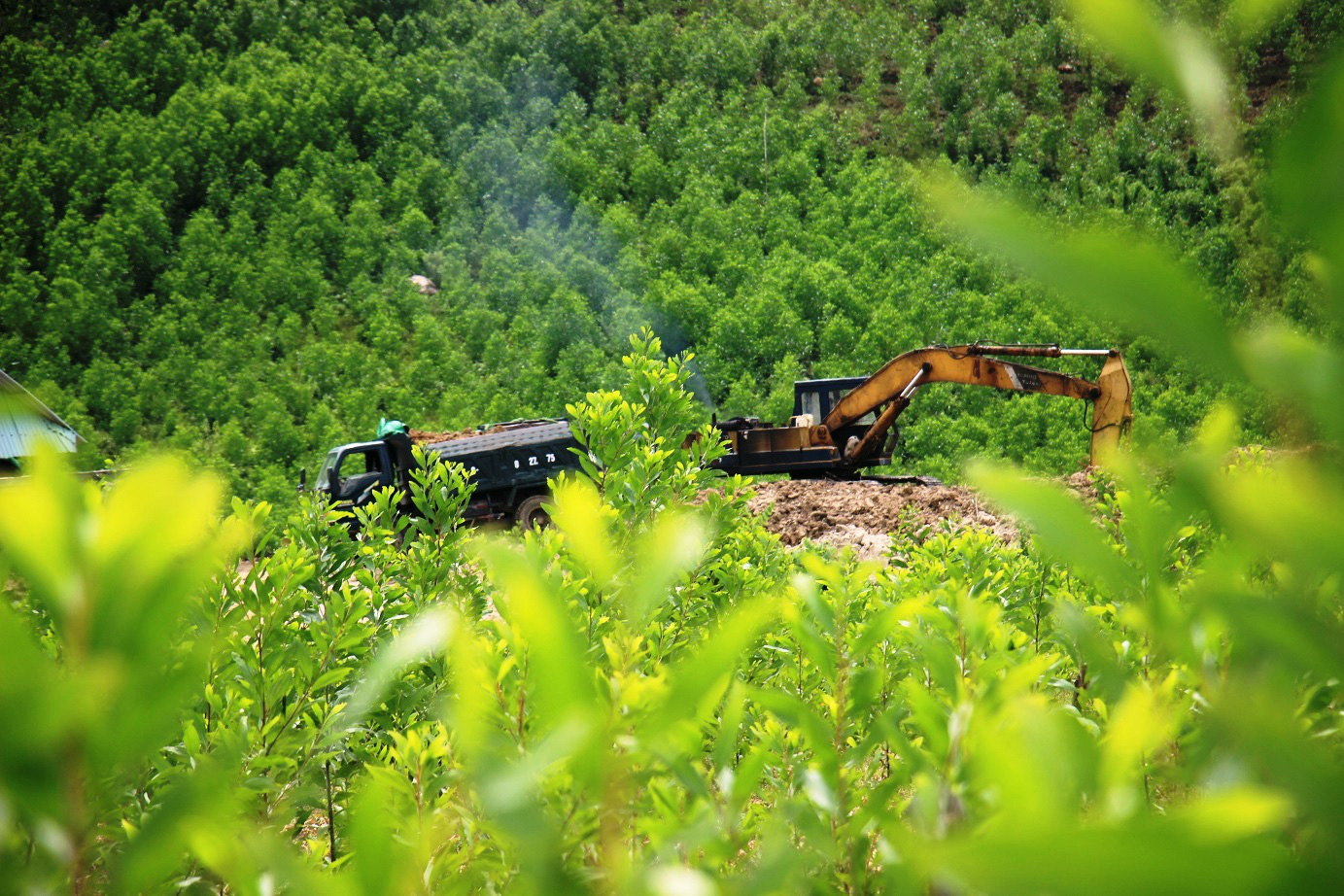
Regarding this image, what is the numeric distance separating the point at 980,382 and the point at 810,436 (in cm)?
203

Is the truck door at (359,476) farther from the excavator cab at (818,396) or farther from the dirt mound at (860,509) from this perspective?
the excavator cab at (818,396)

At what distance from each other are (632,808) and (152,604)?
1.05 feet

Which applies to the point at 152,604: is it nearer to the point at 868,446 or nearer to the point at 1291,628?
the point at 1291,628

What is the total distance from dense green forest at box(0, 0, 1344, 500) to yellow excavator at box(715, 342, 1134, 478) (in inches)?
139

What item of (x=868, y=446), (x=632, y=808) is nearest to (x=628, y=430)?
(x=632, y=808)

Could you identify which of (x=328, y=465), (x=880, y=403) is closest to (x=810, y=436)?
(x=880, y=403)

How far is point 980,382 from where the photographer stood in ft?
32.2

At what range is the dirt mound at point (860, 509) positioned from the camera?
8.71 metres

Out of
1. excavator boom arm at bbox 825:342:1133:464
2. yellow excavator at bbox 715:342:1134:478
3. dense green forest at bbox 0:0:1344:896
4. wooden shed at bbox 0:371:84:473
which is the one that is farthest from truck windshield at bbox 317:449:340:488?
wooden shed at bbox 0:371:84:473

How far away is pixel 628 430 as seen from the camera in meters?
2.27

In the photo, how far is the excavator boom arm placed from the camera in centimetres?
901

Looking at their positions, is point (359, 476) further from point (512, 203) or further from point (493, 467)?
point (512, 203)

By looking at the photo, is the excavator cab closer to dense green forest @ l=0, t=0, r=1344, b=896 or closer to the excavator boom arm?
the excavator boom arm

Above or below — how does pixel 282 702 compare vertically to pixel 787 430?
above
